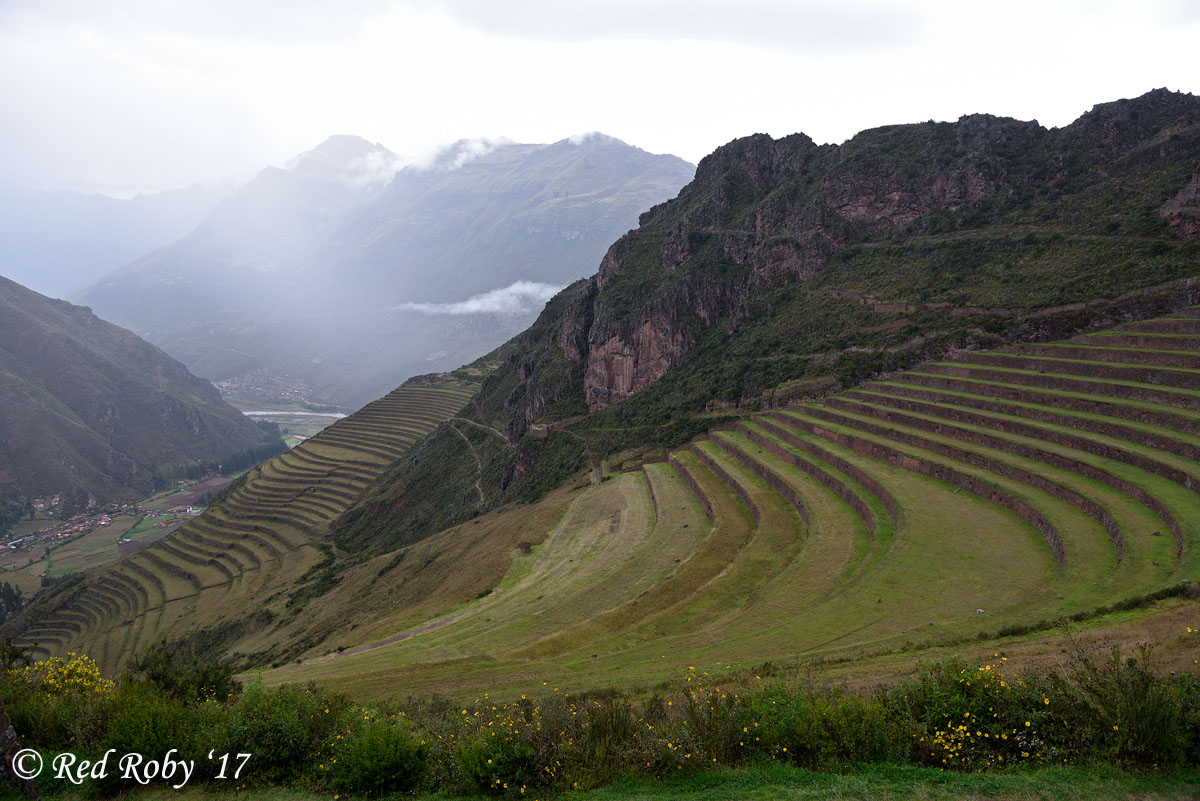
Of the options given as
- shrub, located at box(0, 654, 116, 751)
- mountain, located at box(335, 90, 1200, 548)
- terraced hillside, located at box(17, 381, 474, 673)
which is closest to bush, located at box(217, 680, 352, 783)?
shrub, located at box(0, 654, 116, 751)

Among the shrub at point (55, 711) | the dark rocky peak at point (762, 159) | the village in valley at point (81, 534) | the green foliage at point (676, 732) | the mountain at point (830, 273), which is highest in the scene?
the dark rocky peak at point (762, 159)

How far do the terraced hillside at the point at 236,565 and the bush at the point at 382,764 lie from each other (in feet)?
134

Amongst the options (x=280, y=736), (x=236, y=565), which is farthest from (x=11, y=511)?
(x=280, y=736)

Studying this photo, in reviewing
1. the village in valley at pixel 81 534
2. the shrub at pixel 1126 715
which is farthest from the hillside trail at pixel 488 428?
the shrub at pixel 1126 715

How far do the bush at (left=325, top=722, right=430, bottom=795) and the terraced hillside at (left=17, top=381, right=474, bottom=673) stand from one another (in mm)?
40909

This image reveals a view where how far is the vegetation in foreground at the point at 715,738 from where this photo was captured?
7802mm

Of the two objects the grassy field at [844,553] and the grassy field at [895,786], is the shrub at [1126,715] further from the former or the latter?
the grassy field at [844,553]

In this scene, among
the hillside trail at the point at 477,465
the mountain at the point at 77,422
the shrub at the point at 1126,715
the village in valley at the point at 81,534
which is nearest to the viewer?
the shrub at the point at 1126,715

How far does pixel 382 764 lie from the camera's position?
9352 millimetres

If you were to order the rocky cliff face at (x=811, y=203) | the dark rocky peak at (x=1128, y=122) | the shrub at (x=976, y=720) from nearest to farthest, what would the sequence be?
the shrub at (x=976, y=720) < the dark rocky peak at (x=1128, y=122) < the rocky cliff face at (x=811, y=203)

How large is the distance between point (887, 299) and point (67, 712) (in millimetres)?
56059

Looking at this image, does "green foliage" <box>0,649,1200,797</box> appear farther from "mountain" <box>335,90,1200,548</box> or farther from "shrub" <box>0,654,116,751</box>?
"mountain" <box>335,90,1200,548</box>

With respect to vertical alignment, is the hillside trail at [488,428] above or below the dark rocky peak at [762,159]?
below

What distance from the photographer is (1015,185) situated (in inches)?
2279
